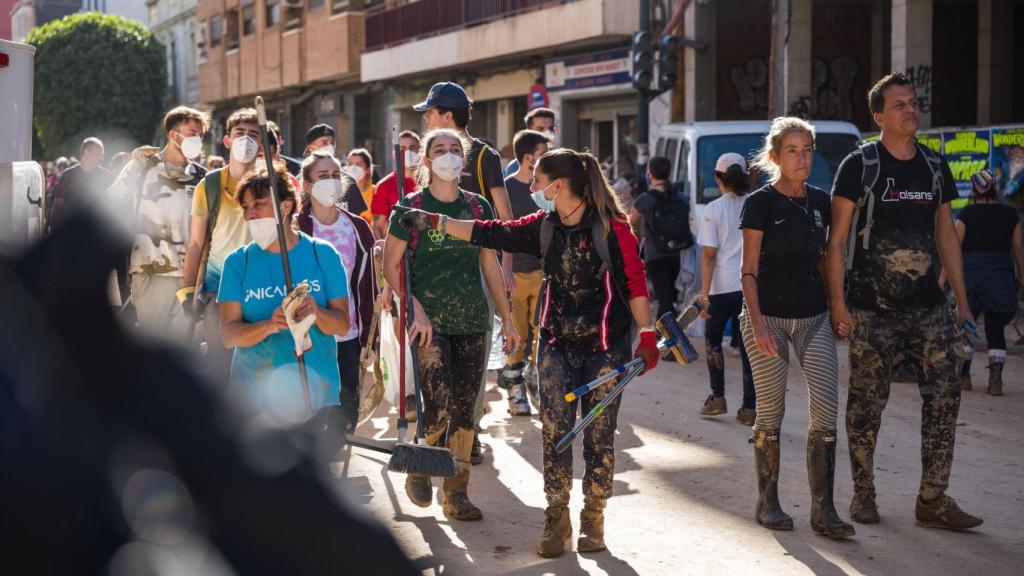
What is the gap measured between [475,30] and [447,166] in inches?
908

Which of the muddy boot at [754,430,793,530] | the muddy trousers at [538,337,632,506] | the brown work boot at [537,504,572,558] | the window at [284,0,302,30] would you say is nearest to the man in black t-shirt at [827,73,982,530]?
the muddy boot at [754,430,793,530]

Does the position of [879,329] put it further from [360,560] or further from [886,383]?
[360,560]

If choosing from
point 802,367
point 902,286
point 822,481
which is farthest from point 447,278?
point 902,286

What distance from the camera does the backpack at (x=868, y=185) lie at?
254 inches

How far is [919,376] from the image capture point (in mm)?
6562

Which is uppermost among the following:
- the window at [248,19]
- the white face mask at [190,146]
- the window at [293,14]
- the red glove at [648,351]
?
the window at [248,19]

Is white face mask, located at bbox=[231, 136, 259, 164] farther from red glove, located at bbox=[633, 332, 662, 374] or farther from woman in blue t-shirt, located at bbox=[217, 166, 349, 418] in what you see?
red glove, located at bbox=[633, 332, 662, 374]

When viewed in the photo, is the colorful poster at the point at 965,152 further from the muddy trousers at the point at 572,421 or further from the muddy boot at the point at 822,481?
the muddy trousers at the point at 572,421

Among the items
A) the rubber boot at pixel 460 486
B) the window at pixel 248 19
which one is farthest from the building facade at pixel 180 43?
the rubber boot at pixel 460 486

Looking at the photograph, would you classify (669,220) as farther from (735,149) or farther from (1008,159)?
(1008,159)

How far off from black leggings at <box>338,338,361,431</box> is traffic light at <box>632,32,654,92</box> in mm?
13427

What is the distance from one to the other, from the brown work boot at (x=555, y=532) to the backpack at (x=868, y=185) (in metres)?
1.73

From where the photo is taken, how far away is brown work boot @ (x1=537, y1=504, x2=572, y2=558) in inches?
240

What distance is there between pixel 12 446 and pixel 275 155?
3.20m
